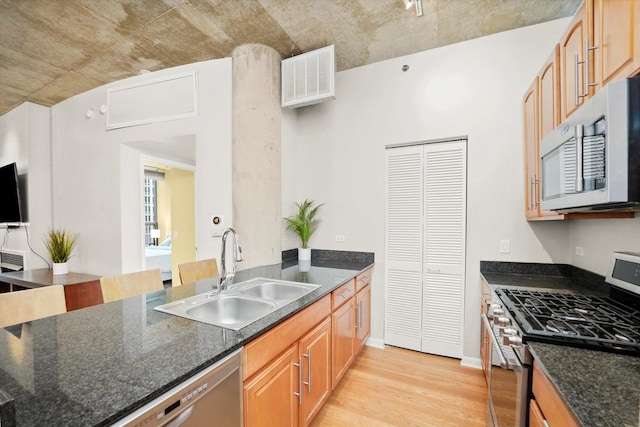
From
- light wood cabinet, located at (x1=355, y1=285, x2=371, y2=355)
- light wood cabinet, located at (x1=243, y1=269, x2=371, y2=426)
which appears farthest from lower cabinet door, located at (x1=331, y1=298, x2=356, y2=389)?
light wood cabinet, located at (x1=355, y1=285, x2=371, y2=355)

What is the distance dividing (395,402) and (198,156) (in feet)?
9.29

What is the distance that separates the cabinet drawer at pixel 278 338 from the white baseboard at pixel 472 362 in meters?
1.62

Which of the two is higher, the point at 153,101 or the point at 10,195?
the point at 153,101

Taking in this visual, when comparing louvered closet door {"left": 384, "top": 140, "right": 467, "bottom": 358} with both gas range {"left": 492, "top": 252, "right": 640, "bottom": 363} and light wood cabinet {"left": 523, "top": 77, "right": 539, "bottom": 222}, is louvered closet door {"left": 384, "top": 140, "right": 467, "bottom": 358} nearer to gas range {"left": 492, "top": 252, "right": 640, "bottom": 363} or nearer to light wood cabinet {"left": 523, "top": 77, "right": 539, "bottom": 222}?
light wood cabinet {"left": 523, "top": 77, "right": 539, "bottom": 222}

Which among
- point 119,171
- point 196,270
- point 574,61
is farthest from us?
point 119,171

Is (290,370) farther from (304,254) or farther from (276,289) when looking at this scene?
(304,254)

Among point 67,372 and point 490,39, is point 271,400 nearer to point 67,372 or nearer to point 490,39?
point 67,372

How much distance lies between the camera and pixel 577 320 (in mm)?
1189

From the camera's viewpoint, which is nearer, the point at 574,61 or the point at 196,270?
the point at 574,61

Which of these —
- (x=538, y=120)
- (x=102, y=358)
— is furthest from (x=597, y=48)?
(x=102, y=358)

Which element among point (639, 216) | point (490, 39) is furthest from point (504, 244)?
point (490, 39)

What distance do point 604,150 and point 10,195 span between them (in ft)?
19.9

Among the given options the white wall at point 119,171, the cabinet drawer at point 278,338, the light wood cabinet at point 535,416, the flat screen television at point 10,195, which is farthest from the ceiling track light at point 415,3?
the flat screen television at point 10,195

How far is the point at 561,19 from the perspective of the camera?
2.16m
